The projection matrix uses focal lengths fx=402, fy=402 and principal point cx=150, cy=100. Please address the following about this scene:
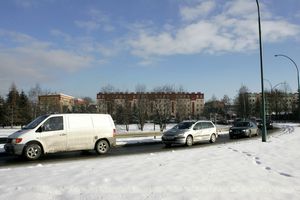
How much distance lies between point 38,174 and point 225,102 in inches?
5156

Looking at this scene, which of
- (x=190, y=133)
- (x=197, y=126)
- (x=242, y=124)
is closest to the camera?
(x=190, y=133)

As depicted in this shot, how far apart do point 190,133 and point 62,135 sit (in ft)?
30.1

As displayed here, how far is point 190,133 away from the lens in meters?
24.0

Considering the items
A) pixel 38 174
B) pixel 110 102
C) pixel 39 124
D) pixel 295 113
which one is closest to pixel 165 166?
pixel 38 174

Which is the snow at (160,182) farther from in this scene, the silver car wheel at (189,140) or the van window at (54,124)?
the silver car wheel at (189,140)

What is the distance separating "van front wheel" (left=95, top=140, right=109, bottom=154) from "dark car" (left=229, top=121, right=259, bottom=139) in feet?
51.7

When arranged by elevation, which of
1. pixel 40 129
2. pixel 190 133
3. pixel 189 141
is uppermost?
pixel 40 129

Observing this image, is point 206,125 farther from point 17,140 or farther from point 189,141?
point 17,140

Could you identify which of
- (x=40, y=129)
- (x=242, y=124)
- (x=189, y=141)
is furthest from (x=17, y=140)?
(x=242, y=124)

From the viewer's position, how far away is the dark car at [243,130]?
3203 centimetres

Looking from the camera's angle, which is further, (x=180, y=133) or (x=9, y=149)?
(x=180, y=133)

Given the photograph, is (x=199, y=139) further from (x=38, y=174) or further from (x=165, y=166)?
(x=38, y=174)

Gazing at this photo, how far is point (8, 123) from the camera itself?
9288cm

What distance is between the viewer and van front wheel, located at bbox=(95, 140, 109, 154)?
18516 millimetres
